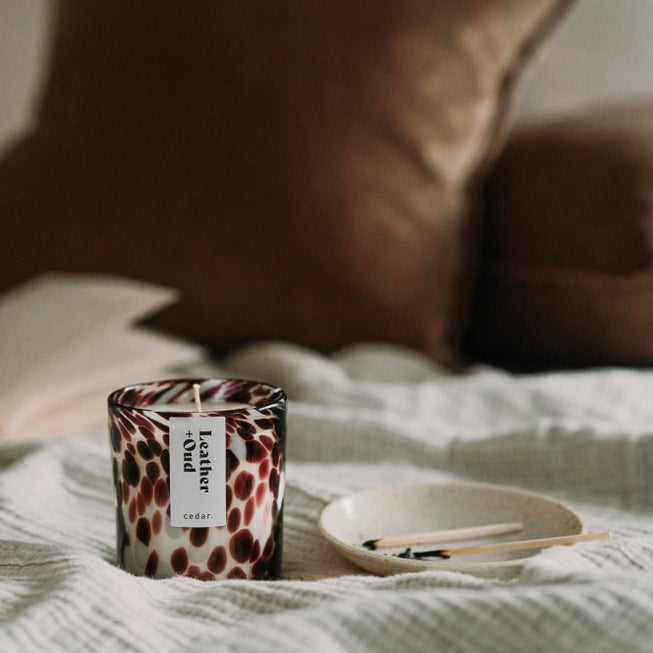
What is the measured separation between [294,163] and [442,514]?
532 mm

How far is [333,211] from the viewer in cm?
95

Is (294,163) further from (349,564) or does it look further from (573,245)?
(349,564)

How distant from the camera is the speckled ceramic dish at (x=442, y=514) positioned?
49 centimetres

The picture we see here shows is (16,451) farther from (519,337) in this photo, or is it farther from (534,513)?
(519,337)

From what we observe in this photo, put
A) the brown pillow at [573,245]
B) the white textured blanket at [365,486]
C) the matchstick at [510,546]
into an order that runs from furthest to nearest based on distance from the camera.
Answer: the brown pillow at [573,245] → the matchstick at [510,546] → the white textured blanket at [365,486]

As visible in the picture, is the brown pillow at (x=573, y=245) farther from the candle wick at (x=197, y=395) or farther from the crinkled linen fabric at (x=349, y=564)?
the candle wick at (x=197, y=395)

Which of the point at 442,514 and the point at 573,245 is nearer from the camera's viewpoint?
the point at 442,514

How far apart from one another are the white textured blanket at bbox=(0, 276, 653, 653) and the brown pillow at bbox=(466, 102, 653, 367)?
0.10 meters

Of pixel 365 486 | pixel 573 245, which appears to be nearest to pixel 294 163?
pixel 573 245

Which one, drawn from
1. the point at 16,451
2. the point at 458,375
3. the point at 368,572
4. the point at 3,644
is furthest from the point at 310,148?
the point at 3,644

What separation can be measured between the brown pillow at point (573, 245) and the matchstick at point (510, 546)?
48 centimetres

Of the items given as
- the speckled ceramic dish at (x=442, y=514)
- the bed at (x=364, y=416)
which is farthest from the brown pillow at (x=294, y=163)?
the speckled ceramic dish at (x=442, y=514)

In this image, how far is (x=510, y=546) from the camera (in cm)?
46

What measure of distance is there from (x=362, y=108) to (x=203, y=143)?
0.63ft
